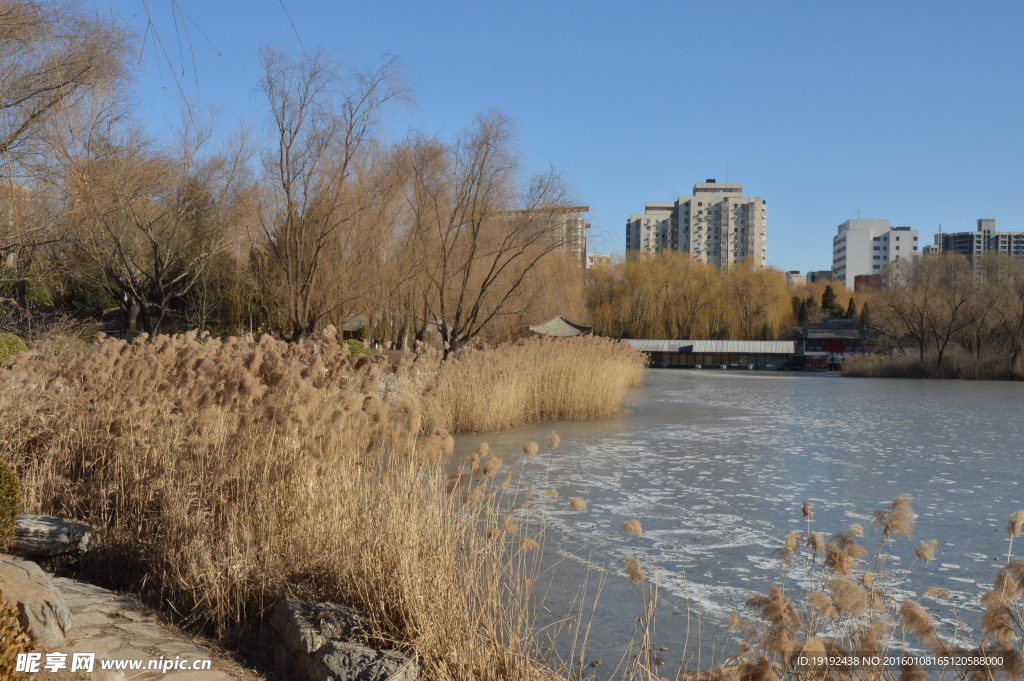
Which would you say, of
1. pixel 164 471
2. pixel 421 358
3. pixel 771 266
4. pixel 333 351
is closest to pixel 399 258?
pixel 421 358

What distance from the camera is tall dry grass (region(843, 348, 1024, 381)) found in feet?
119

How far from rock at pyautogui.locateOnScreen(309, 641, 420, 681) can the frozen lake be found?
1.25 metres

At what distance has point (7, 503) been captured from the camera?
4012 millimetres

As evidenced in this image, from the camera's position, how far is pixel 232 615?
419 cm

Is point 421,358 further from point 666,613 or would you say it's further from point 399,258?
point 666,613

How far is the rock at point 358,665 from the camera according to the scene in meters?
3.29

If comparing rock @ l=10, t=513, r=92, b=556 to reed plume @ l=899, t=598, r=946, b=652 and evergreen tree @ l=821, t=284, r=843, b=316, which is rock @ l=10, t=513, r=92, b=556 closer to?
reed plume @ l=899, t=598, r=946, b=652

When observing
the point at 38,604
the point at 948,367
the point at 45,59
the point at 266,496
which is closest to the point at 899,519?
the point at 38,604

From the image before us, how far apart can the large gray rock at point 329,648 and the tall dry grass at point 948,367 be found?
38.8 metres

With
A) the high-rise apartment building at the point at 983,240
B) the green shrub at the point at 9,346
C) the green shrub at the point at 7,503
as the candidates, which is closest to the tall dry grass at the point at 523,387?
the green shrub at the point at 9,346

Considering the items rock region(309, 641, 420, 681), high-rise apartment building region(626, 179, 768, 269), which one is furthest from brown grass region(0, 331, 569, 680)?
high-rise apartment building region(626, 179, 768, 269)

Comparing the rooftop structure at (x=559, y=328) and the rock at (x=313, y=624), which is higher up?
the rooftop structure at (x=559, y=328)

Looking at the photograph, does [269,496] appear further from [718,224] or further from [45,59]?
[718,224]

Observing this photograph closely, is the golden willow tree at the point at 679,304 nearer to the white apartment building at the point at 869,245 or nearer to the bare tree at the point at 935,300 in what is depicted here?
the bare tree at the point at 935,300
